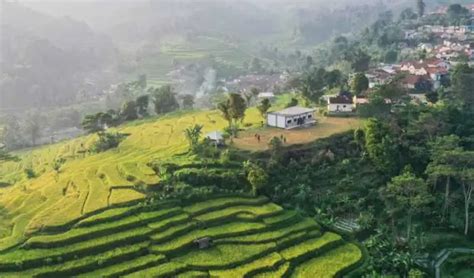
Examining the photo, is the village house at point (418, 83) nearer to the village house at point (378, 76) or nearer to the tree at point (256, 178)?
the village house at point (378, 76)

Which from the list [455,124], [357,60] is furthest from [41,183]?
[357,60]

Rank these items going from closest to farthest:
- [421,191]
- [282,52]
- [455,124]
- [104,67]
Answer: [421,191]
[455,124]
[104,67]
[282,52]

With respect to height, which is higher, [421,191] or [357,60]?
[357,60]

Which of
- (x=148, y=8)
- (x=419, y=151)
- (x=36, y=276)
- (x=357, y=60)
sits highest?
(x=148, y=8)

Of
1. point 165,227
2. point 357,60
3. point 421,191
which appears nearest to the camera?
point 165,227

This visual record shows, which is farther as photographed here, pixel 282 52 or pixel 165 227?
pixel 282 52

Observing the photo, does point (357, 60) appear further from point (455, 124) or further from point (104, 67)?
point (104, 67)

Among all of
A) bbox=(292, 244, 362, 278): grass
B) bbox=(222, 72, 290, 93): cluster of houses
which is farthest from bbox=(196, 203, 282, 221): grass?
bbox=(222, 72, 290, 93): cluster of houses

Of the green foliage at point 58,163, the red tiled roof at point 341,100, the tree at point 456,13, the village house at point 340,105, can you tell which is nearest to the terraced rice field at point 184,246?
the green foliage at point 58,163
